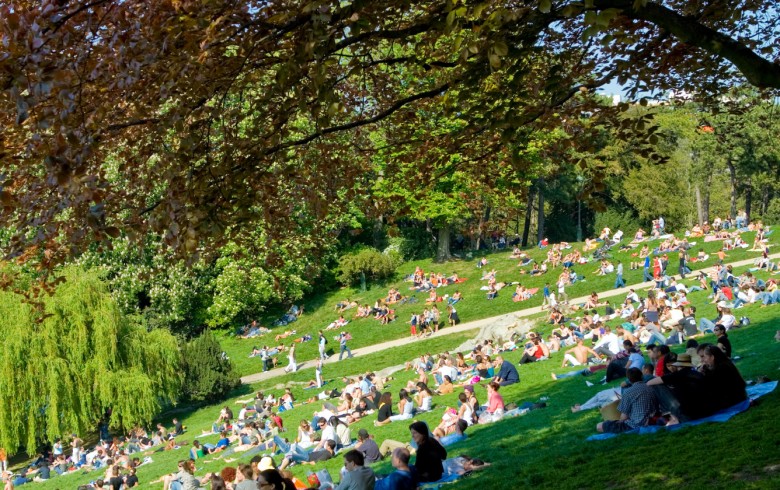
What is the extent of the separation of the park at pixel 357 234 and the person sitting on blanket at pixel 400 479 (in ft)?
0.10

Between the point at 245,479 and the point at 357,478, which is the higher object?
the point at 357,478

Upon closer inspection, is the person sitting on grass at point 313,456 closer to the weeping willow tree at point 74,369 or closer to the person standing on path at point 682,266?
the weeping willow tree at point 74,369

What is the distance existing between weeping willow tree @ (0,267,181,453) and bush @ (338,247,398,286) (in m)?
18.0

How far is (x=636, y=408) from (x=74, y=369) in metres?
23.1

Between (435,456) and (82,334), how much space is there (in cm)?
2203

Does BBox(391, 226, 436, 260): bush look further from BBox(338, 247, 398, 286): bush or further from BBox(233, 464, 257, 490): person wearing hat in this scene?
BBox(233, 464, 257, 490): person wearing hat

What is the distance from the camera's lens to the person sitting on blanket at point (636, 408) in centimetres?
1184

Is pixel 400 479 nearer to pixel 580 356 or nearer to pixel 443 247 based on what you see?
pixel 580 356

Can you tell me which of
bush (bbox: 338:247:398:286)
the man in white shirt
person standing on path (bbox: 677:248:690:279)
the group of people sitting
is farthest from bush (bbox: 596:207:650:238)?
the man in white shirt

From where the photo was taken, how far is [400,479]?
10.6m

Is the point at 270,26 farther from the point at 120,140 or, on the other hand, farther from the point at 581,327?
the point at 581,327

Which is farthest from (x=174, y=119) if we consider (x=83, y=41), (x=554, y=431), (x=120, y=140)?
(x=554, y=431)

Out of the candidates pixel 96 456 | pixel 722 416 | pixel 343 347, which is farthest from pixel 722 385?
pixel 343 347

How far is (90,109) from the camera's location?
8328 millimetres
